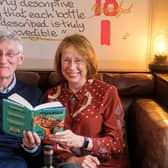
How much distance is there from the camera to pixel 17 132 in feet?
5.48

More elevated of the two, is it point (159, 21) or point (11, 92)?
point (159, 21)

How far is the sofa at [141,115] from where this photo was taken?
1704 millimetres

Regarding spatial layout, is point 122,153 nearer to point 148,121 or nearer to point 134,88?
point 148,121

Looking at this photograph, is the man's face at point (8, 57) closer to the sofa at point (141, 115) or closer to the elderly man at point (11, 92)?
the elderly man at point (11, 92)

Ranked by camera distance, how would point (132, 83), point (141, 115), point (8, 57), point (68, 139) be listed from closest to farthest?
point (68, 139), point (8, 57), point (141, 115), point (132, 83)

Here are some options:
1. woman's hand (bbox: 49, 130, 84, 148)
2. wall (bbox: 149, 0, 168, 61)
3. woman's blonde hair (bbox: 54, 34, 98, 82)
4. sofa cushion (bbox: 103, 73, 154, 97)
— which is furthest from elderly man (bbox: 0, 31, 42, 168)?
wall (bbox: 149, 0, 168, 61)

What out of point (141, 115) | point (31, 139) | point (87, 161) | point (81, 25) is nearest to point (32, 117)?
point (31, 139)

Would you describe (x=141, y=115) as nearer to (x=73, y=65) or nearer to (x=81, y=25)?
(x=73, y=65)

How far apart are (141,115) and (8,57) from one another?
809mm

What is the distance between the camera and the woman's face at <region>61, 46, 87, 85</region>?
195 centimetres

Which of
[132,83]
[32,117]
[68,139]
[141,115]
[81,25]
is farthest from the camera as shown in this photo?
[81,25]

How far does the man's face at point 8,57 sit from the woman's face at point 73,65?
250mm

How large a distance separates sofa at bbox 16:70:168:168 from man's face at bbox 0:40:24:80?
1.35 ft

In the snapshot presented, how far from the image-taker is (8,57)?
1876mm
